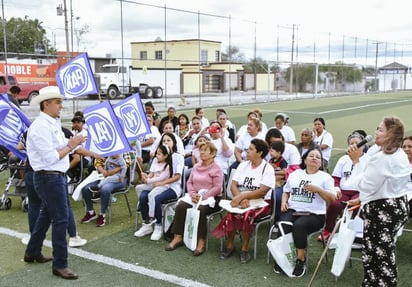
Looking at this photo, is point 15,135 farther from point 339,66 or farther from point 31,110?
point 339,66

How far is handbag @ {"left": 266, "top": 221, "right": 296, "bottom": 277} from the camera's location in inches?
181

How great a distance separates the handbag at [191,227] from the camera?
522 centimetres

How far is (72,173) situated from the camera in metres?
7.67

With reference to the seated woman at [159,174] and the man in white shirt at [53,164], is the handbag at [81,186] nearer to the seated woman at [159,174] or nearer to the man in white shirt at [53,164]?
the seated woman at [159,174]

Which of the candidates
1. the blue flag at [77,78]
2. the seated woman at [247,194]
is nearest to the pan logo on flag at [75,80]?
the blue flag at [77,78]

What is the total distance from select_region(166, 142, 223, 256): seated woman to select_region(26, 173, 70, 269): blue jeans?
49.9 inches

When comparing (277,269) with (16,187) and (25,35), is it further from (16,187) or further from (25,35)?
(25,35)

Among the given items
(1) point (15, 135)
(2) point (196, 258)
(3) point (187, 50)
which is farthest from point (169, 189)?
(3) point (187, 50)

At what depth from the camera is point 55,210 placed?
4.46m

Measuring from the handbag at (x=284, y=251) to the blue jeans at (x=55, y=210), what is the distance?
2.06 m

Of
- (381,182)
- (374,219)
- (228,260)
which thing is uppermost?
(381,182)

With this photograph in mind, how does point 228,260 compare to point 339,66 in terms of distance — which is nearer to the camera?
point 228,260

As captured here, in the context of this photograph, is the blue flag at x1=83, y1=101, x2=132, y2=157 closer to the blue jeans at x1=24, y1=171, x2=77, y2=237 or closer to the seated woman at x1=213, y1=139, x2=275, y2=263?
the blue jeans at x1=24, y1=171, x2=77, y2=237

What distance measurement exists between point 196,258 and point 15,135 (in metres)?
2.99
